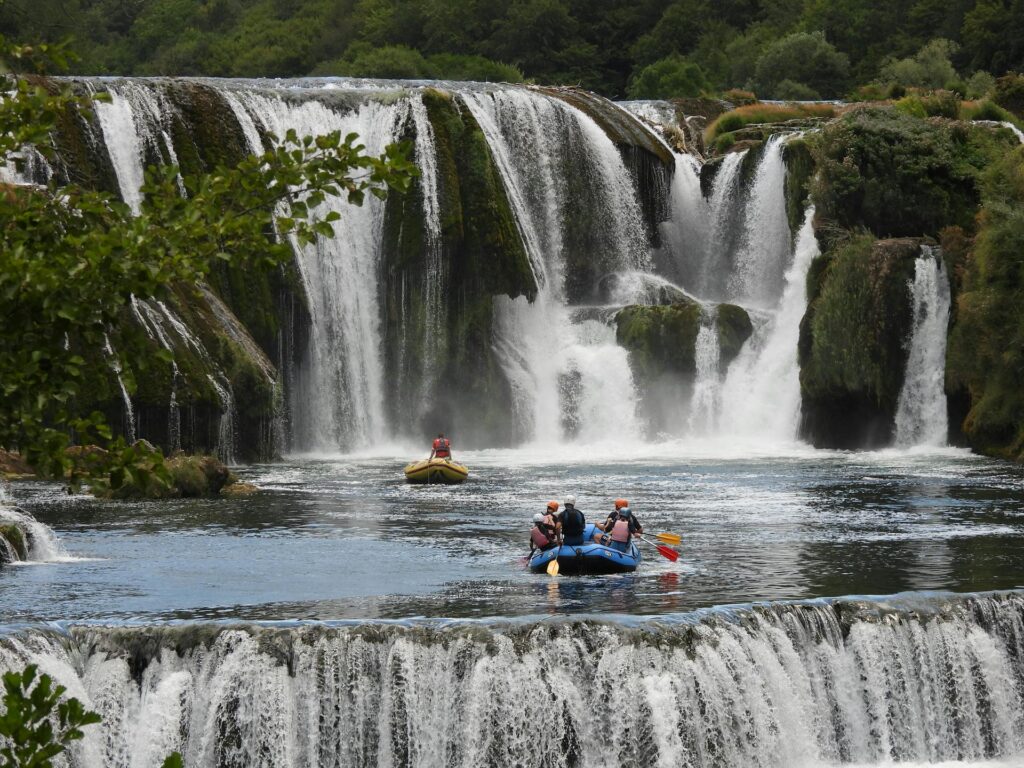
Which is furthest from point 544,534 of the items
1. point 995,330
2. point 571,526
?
point 995,330

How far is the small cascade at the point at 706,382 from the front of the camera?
52.3 metres

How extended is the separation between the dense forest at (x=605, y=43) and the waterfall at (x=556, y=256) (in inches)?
1098

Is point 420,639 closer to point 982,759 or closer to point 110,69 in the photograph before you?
point 982,759

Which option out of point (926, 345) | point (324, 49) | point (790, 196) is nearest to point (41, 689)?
point (926, 345)

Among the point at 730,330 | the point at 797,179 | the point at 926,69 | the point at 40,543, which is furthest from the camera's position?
the point at 926,69

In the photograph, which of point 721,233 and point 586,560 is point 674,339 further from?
point 586,560

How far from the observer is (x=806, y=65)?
88375mm

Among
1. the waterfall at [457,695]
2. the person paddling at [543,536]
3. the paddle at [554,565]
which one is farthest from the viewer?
the person paddling at [543,536]

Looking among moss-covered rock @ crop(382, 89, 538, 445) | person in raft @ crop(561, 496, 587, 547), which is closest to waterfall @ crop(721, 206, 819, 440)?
moss-covered rock @ crop(382, 89, 538, 445)

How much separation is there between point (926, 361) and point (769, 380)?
547cm

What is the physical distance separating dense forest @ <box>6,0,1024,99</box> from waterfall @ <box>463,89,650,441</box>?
27894 mm

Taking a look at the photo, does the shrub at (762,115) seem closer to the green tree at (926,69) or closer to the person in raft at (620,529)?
the green tree at (926,69)

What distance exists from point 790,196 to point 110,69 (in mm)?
63957

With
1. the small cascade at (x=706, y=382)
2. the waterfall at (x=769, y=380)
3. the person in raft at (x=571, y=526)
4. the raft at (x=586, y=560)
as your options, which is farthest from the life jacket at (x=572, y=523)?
the small cascade at (x=706, y=382)
